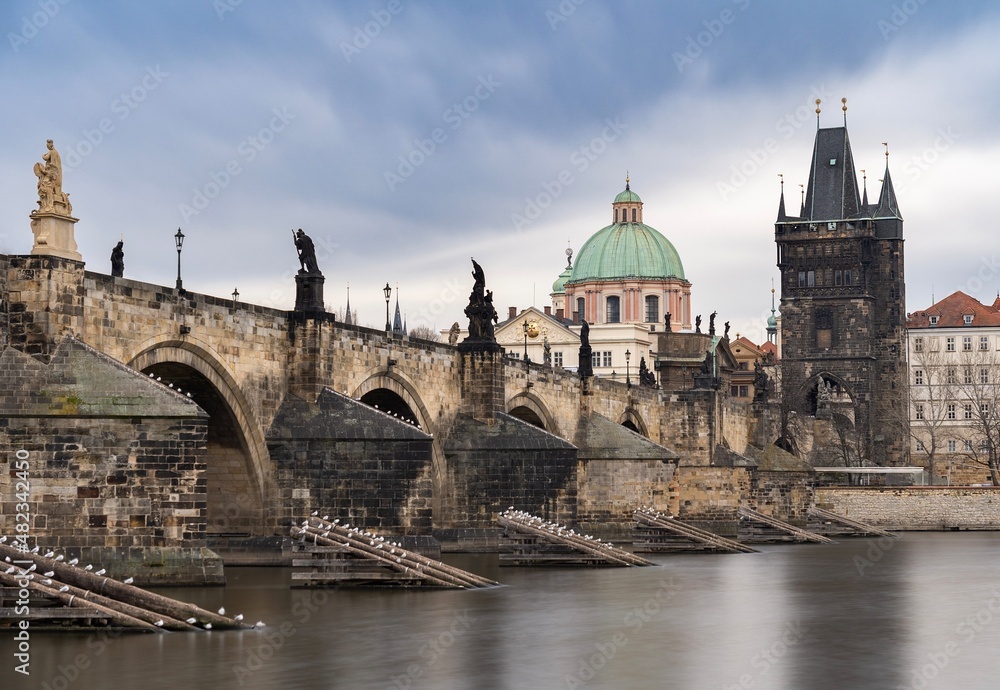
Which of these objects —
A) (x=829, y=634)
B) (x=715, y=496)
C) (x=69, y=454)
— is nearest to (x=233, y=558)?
(x=69, y=454)

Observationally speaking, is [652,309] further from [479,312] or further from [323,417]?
[323,417]

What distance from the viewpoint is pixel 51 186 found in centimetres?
2858

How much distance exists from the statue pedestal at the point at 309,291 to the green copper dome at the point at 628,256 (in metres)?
99.1

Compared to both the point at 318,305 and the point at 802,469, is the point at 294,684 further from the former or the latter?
the point at 802,469

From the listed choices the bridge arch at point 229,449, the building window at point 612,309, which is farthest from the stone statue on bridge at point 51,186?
the building window at point 612,309

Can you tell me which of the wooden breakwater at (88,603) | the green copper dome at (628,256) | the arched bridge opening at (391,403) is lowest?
the wooden breakwater at (88,603)

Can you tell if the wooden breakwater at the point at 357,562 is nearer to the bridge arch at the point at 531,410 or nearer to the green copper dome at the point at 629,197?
the bridge arch at the point at 531,410

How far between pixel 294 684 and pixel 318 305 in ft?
66.7

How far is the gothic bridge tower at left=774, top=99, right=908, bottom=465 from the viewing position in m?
118

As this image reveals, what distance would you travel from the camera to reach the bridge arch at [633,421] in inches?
2697

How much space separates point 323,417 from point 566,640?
13.8 m

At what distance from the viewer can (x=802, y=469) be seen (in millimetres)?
74250

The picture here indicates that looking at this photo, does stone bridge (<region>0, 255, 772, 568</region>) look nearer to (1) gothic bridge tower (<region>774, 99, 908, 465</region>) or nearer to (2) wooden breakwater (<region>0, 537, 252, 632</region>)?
(2) wooden breakwater (<region>0, 537, 252, 632</region>)

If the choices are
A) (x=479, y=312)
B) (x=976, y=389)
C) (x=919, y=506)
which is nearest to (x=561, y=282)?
(x=976, y=389)
